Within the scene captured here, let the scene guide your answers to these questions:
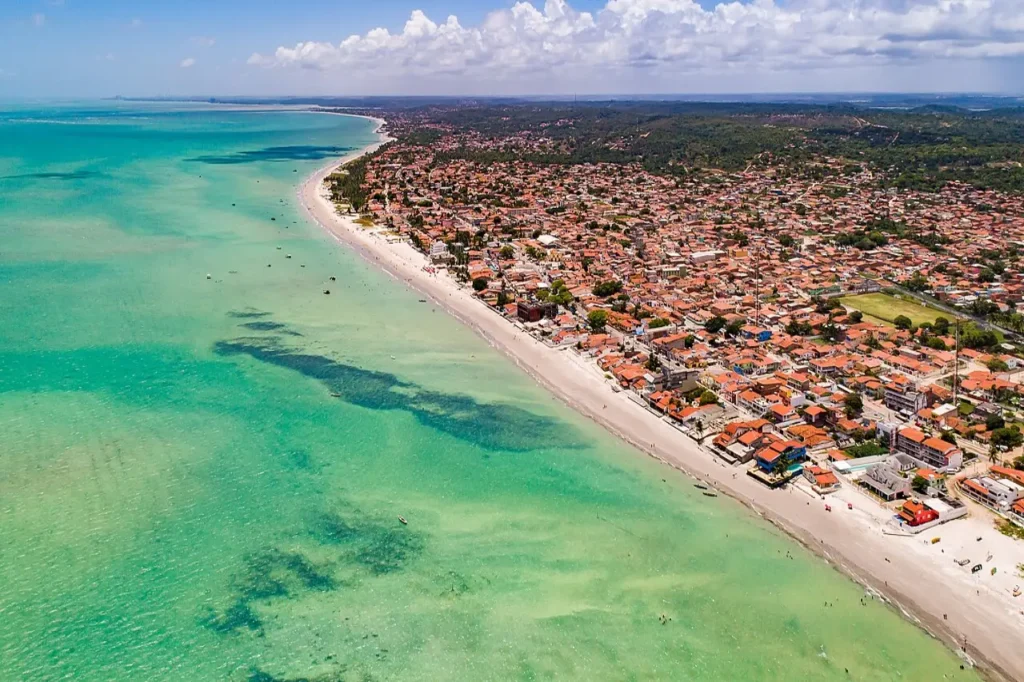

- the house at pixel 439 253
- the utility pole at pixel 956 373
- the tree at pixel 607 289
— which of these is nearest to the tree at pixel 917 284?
the utility pole at pixel 956 373

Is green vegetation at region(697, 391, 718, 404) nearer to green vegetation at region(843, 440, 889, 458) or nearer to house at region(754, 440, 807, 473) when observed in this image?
house at region(754, 440, 807, 473)

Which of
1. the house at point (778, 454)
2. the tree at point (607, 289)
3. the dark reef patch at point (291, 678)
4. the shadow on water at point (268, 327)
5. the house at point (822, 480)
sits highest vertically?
the tree at point (607, 289)

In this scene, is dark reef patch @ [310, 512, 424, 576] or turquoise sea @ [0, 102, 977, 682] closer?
turquoise sea @ [0, 102, 977, 682]

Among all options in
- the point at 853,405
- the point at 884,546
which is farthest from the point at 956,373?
the point at 884,546

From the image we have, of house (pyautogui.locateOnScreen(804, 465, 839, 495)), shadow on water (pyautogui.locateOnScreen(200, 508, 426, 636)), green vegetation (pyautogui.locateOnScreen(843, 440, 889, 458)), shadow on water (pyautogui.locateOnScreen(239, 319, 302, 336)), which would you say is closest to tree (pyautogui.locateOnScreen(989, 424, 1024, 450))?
green vegetation (pyautogui.locateOnScreen(843, 440, 889, 458))

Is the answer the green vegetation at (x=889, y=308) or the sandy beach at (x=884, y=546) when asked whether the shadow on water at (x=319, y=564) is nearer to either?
the sandy beach at (x=884, y=546)

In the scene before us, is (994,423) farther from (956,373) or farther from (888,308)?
(888,308)

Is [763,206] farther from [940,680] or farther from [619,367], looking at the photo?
[940,680]
